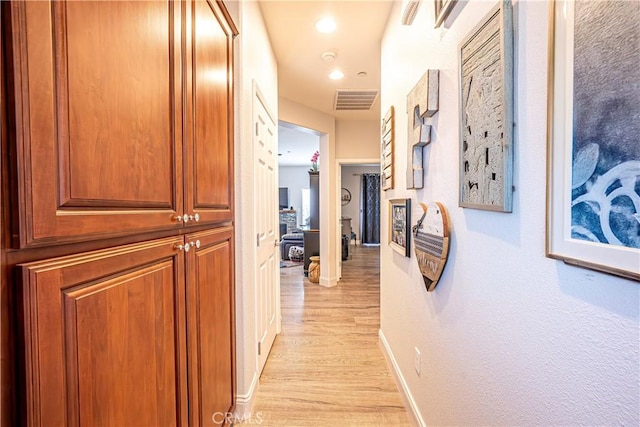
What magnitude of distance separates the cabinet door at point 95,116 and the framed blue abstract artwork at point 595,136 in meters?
1.03

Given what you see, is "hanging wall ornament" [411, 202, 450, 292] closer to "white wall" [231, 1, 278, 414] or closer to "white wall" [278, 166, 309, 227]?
"white wall" [231, 1, 278, 414]

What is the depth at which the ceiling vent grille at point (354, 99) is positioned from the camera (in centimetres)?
343

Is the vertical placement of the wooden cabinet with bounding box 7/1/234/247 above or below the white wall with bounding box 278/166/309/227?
below

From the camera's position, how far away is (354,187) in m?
8.90

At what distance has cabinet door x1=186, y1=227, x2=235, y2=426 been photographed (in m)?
1.06

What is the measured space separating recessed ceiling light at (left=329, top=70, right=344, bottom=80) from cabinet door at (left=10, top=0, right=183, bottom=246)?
88.4 inches

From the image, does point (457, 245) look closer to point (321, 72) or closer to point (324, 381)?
point (324, 381)

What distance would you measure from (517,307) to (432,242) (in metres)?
0.52

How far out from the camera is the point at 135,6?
748 mm

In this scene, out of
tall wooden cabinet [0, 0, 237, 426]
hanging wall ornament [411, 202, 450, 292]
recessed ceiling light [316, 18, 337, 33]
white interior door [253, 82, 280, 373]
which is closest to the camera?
tall wooden cabinet [0, 0, 237, 426]

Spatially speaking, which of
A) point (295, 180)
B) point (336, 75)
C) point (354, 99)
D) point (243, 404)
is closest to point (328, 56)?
point (336, 75)

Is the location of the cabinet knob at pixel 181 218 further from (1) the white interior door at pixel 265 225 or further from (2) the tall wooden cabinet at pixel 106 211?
(1) the white interior door at pixel 265 225

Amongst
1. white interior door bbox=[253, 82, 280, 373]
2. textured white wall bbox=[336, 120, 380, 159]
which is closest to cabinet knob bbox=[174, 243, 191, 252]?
white interior door bbox=[253, 82, 280, 373]
